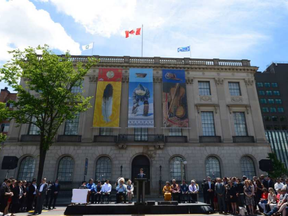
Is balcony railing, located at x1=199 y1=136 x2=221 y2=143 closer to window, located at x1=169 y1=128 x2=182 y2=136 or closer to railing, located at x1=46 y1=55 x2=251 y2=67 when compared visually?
window, located at x1=169 y1=128 x2=182 y2=136

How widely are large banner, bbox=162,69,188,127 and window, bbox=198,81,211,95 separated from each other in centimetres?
281

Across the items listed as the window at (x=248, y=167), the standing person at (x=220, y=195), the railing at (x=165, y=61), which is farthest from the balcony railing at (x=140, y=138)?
the standing person at (x=220, y=195)

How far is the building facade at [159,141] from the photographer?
76.0 ft

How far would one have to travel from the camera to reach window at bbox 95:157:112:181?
75.5 ft

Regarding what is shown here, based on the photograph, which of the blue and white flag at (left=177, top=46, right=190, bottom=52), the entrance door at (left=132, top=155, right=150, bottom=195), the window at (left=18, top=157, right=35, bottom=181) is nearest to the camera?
the window at (left=18, top=157, right=35, bottom=181)

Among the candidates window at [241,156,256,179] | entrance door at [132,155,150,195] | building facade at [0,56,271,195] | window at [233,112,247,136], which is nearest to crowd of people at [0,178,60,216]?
building facade at [0,56,271,195]

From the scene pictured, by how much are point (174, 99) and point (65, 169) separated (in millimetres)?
16529

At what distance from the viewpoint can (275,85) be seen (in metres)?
66.2

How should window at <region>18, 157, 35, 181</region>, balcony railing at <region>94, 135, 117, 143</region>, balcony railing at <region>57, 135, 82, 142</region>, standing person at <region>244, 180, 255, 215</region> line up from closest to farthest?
standing person at <region>244, 180, 255, 215</region>, window at <region>18, 157, 35, 181</region>, balcony railing at <region>57, 135, 82, 142</region>, balcony railing at <region>94, 135, 117, 143</region>

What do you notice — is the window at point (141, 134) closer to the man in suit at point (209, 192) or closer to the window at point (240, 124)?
the man in suit at point (209, 192)

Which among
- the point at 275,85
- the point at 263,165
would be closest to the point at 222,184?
the point at 263,165

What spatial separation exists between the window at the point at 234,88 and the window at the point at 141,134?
1394 cm

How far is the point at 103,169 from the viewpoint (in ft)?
76.6

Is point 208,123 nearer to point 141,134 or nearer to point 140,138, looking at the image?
point 141,134
